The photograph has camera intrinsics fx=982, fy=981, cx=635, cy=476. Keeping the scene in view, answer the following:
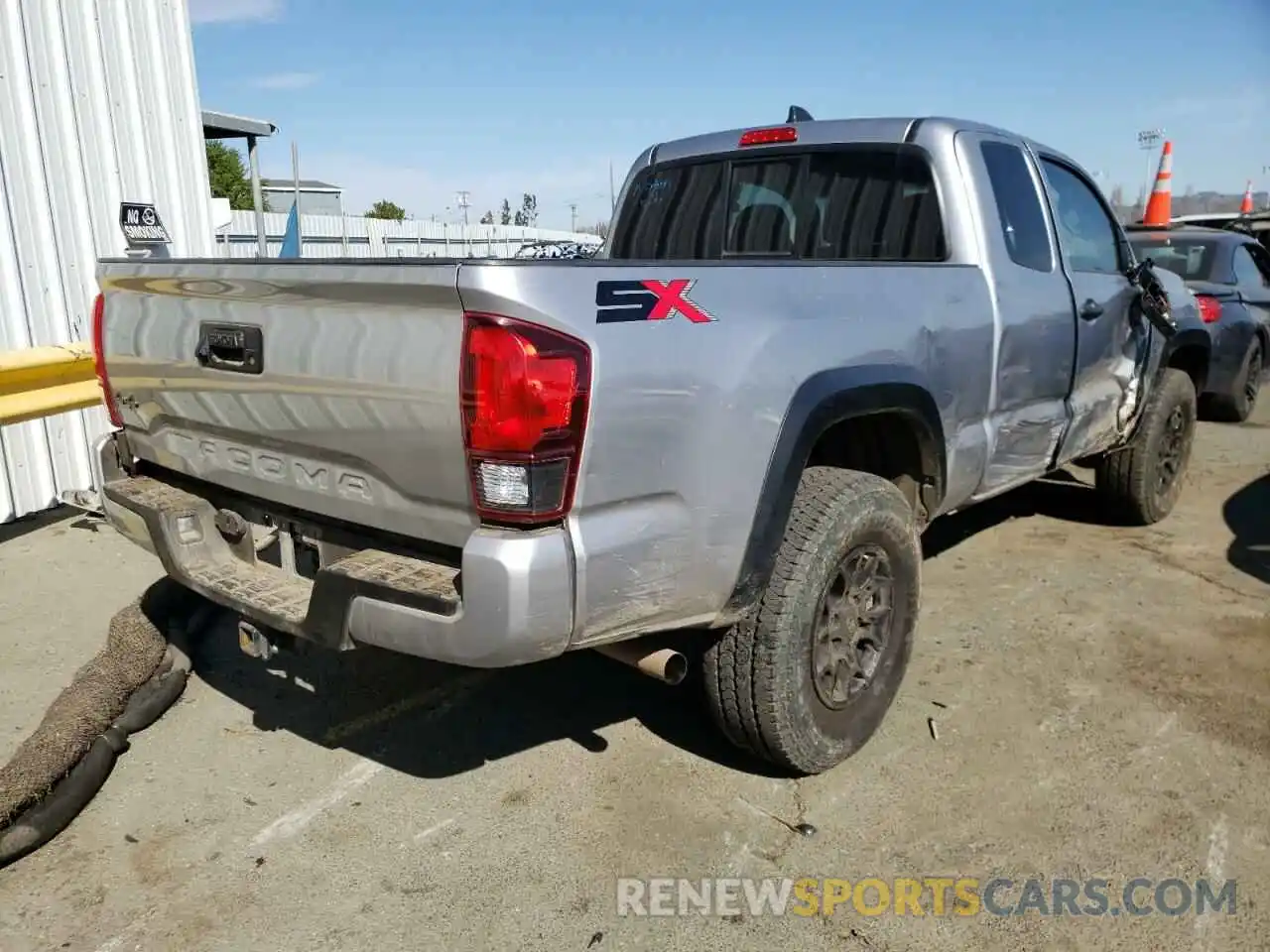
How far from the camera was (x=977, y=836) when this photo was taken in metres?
2.75

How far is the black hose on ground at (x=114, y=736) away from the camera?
272 centimetres

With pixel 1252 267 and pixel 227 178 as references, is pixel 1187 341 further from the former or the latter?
pixel 227 178

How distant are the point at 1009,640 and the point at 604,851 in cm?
216

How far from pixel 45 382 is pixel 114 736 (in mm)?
2529

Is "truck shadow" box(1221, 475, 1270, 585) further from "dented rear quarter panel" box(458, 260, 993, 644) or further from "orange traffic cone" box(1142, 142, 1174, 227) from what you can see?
"orange traffic cone" box(1142, 142, 1174, 227)

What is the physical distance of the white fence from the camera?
1842cm

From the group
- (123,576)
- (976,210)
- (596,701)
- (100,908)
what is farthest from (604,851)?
(123,576)

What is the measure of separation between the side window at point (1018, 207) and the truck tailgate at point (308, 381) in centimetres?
247

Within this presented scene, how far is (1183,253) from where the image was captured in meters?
8.59

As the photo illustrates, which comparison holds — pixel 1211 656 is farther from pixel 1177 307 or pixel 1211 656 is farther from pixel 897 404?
pixel 1177 307

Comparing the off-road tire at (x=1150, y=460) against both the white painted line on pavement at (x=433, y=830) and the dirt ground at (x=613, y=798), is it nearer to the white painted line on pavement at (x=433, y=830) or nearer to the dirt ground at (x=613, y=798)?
the dirt ground at (x=613, y=798)

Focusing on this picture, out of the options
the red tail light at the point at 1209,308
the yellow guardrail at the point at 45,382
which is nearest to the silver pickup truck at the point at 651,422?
the yellow guardrail at the point at 45,382

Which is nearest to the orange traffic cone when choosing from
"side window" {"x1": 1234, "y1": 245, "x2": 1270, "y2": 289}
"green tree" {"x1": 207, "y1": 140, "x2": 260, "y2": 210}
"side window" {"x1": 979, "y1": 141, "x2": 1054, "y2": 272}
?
"side window" {"x1": 1234, "y1": 245, "x2": 1270, "y2": 289}

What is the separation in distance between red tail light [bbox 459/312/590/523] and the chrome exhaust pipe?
581 millimetres
